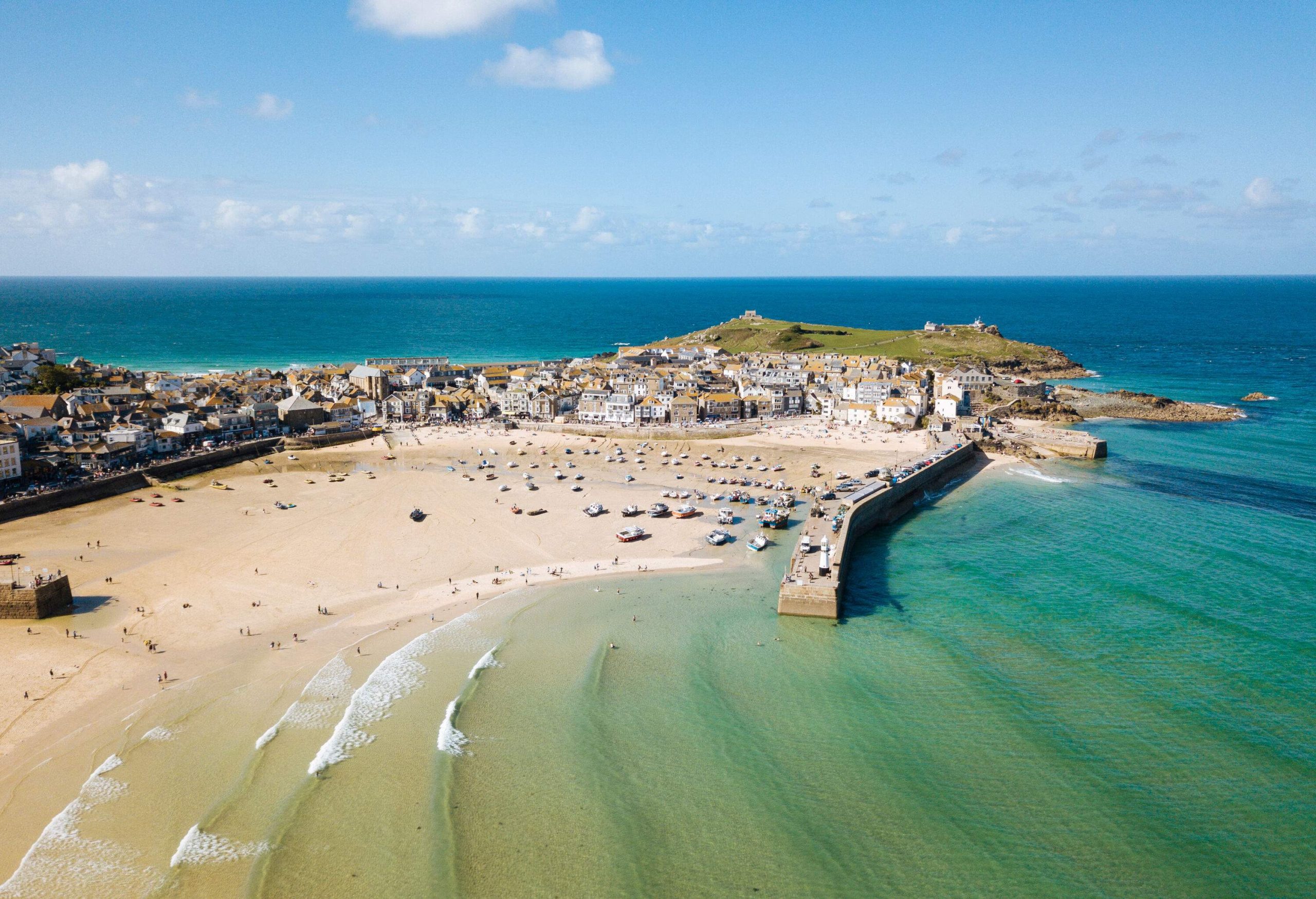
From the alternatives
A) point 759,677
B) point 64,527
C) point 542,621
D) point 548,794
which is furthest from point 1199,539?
point 64,527

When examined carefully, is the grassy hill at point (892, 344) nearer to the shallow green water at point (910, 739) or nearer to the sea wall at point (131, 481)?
the sea wall at point (131, 481)

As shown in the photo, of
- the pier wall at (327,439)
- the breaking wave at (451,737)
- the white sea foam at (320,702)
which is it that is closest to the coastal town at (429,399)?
the pier wall at (327,439)

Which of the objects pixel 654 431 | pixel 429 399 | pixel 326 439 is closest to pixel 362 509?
pixel 326 439

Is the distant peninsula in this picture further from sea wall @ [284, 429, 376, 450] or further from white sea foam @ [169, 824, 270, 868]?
white sea foam @ [169, 824, 270, 868]

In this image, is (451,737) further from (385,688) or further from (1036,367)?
(1036,367)

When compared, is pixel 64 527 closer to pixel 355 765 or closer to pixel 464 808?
pixel 355 765
